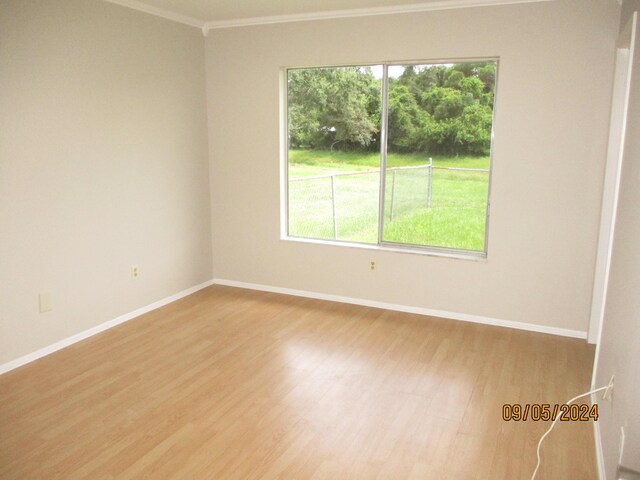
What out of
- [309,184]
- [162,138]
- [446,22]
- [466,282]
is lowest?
[466,282]

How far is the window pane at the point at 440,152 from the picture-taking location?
394cm

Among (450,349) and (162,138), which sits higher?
(162,138)

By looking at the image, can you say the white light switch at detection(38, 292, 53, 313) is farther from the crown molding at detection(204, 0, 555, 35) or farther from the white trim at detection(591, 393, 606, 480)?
the white trim at detection(591, 393, 606, 480)

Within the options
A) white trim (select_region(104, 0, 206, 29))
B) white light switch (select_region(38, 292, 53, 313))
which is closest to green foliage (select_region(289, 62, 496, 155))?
white trim (select_region(104, 0, 206, 29))

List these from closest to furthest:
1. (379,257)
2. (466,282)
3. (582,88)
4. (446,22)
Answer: (582,88) < (446,22) < (466,282) < (379,257)

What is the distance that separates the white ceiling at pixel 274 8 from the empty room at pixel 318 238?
1.4 inches

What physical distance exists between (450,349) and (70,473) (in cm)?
249

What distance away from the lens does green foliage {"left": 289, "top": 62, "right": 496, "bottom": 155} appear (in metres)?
3.93

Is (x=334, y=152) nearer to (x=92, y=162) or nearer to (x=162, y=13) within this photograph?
(x=162, y=13)

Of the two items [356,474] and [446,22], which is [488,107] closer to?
[446,22]

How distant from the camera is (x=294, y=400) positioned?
2.90 metres

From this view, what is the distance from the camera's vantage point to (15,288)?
3193 mm

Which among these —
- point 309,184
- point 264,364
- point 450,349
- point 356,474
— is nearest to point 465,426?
point 356,474

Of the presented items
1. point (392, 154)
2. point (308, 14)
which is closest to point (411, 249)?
point (392, 154)
